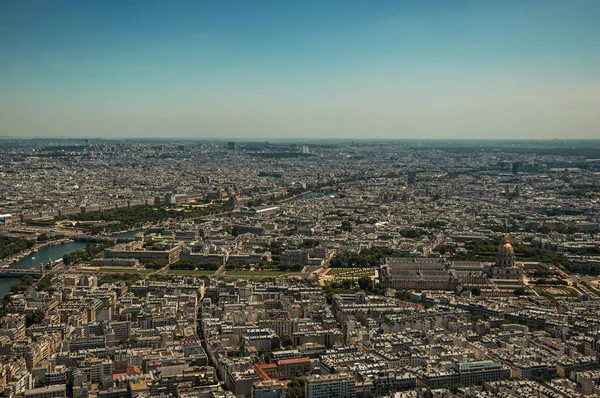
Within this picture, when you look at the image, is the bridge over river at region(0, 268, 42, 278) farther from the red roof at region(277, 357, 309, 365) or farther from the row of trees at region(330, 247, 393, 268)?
the red roof at region(277, 357, 309, 365)

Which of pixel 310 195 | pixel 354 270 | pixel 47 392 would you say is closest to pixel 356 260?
pixel 354 270

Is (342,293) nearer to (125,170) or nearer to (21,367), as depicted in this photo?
(21,367)

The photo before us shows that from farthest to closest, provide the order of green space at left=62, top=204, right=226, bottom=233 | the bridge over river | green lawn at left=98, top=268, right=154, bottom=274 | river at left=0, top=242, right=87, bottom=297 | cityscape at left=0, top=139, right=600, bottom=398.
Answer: green space at left=62, top=204, right=226, bottom=233 → green lawn at left=98, top=268, right=154, bottom=274 → the bridge over river → river at left=0, top=242, right=87, bottom=297 → cityscape at left=0, top=139, right=600, bottom=398

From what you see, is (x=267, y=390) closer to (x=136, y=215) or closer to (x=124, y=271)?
(x=124, y=271)

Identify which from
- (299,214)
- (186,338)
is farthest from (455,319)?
(299,214)

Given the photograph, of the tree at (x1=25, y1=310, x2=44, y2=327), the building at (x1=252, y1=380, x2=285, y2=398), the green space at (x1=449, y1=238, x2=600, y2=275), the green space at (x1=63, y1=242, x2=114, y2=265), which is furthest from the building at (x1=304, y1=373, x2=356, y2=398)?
the green space at (x1=63, y1=242, x2=114, y2=265)
